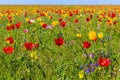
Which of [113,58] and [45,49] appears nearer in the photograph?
[113,58]

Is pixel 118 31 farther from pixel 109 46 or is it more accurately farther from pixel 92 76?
pixel 92 76

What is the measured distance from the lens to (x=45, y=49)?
5.24 m

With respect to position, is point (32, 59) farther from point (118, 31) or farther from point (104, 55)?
point (118, 31)

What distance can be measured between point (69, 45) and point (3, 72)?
156 cm

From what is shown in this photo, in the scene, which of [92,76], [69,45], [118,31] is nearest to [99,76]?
[92,76]

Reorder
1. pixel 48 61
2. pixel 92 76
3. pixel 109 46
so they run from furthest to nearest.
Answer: pixel 109 46 < pixel 48 61 < pixel 92 76

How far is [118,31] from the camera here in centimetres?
675

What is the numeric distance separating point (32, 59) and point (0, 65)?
46cm

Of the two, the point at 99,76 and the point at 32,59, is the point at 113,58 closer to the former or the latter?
the point at 99,76

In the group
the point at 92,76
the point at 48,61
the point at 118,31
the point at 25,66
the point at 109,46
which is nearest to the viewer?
the point at 92,76

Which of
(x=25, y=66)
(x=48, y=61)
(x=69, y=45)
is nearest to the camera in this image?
(x=25, y=66)

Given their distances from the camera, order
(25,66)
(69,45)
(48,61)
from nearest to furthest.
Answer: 1. (25,66)
2. (48,61)
3. (69,45)

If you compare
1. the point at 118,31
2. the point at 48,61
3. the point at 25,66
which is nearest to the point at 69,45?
the point at 48,61

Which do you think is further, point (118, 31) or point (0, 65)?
point (118, 31)
